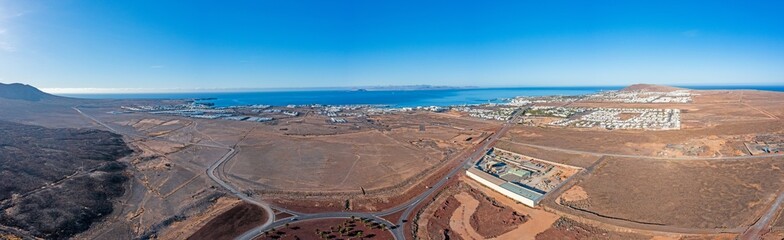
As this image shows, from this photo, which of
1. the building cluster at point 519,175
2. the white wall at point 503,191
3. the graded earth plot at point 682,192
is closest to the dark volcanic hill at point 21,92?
the white wall at point 503,191

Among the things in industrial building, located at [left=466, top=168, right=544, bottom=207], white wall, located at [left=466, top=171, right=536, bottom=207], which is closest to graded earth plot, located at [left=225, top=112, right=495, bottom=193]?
white wall, located at [left=466, top=171, right=536, bottom=207]

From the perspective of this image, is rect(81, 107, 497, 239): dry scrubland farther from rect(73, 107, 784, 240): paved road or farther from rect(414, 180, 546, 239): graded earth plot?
rect(414, 180, 546, 239): graded earth plot

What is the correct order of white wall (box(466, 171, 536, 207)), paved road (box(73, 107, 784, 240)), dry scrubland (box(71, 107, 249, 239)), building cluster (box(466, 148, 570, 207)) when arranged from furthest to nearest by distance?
building cluster (box(466, 148, 570, 207))
white wall (box(466, 171, 536, 207))
dry scrubland (box(71, 107, 249, 239))
paved road (box(73, 107, 784, 240))

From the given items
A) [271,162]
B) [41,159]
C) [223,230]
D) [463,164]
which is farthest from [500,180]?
[41,159]

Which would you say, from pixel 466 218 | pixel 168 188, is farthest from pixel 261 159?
pixel 466 218

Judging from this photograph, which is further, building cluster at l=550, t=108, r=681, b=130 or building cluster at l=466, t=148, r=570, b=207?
building cluster at l=550, t=108, r=681, b=130

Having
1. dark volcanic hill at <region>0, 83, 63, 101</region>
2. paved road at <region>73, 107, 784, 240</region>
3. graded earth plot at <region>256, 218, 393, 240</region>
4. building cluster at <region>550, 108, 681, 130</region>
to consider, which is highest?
dark volcanic hill at <region>0, 83, 63, 101</region>

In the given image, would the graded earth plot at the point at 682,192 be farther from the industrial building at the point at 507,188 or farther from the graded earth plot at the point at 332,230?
the graded earth plot at the point at 332,230

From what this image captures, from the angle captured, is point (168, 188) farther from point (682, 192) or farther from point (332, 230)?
point (682, 192)
